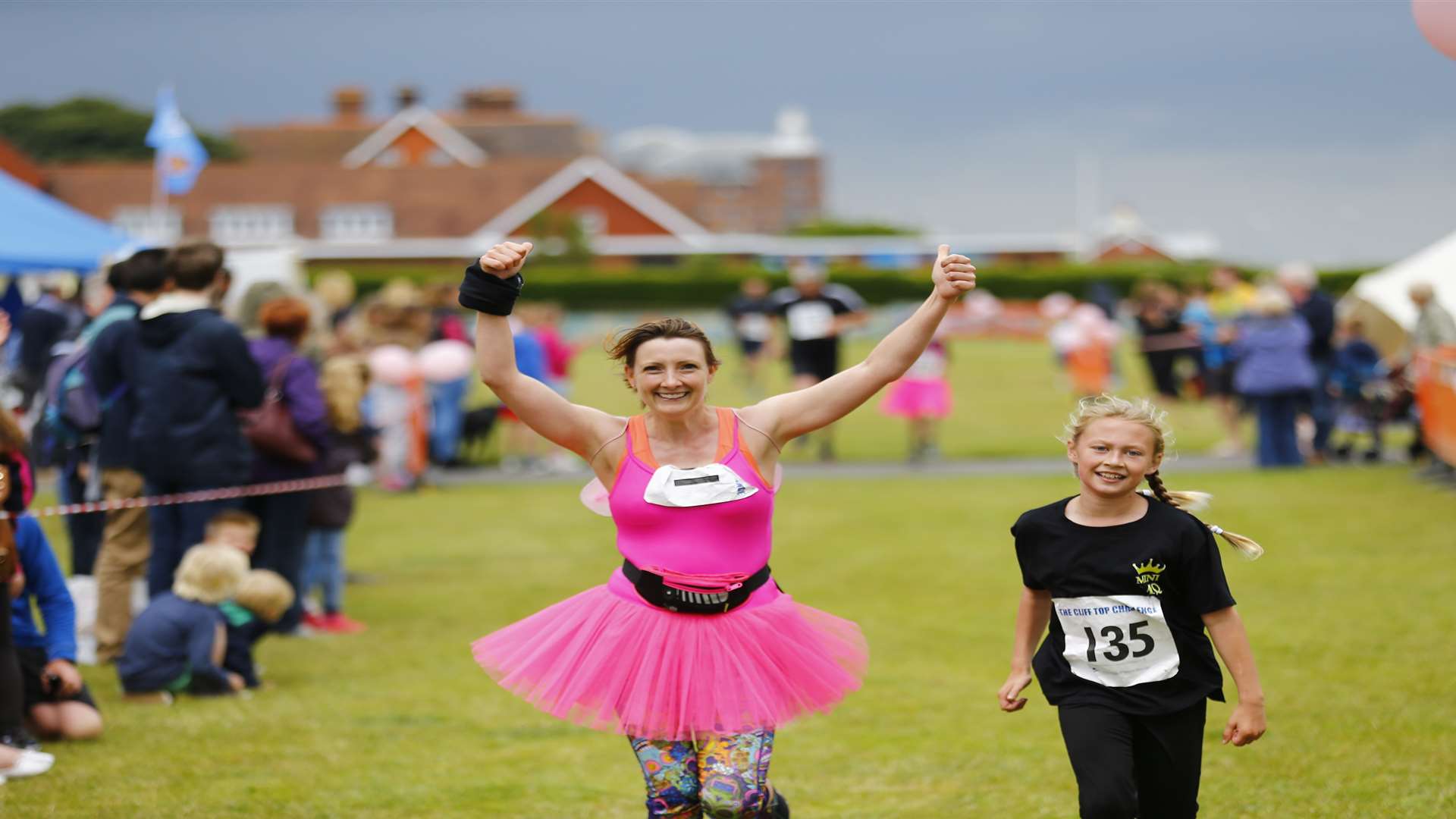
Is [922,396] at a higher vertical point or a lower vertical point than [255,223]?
lower

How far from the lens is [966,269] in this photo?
4750mm

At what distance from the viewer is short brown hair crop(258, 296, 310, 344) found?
9836mm

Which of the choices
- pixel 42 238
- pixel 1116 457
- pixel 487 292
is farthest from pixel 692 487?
pixel 42 238

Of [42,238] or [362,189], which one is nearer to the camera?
[42,238]

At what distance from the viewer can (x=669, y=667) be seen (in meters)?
4.68

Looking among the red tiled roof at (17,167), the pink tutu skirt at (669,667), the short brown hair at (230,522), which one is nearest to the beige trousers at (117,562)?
the short brown hair at (230,522)

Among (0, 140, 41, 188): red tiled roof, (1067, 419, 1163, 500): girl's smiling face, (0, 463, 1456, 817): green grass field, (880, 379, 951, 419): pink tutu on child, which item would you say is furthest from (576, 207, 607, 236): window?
(1067, 419, 1163, 500): girl's smiling face

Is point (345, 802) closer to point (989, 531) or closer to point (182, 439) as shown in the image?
point (182, 439)

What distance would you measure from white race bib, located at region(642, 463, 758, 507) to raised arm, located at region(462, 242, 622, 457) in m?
0.26

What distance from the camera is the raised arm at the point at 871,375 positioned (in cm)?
475

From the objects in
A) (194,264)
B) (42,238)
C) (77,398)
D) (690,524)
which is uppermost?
(42,238)

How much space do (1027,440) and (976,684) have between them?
1346 cm

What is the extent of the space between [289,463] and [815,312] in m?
9.16

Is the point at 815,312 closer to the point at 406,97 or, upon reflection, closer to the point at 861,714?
the point at 861,714
